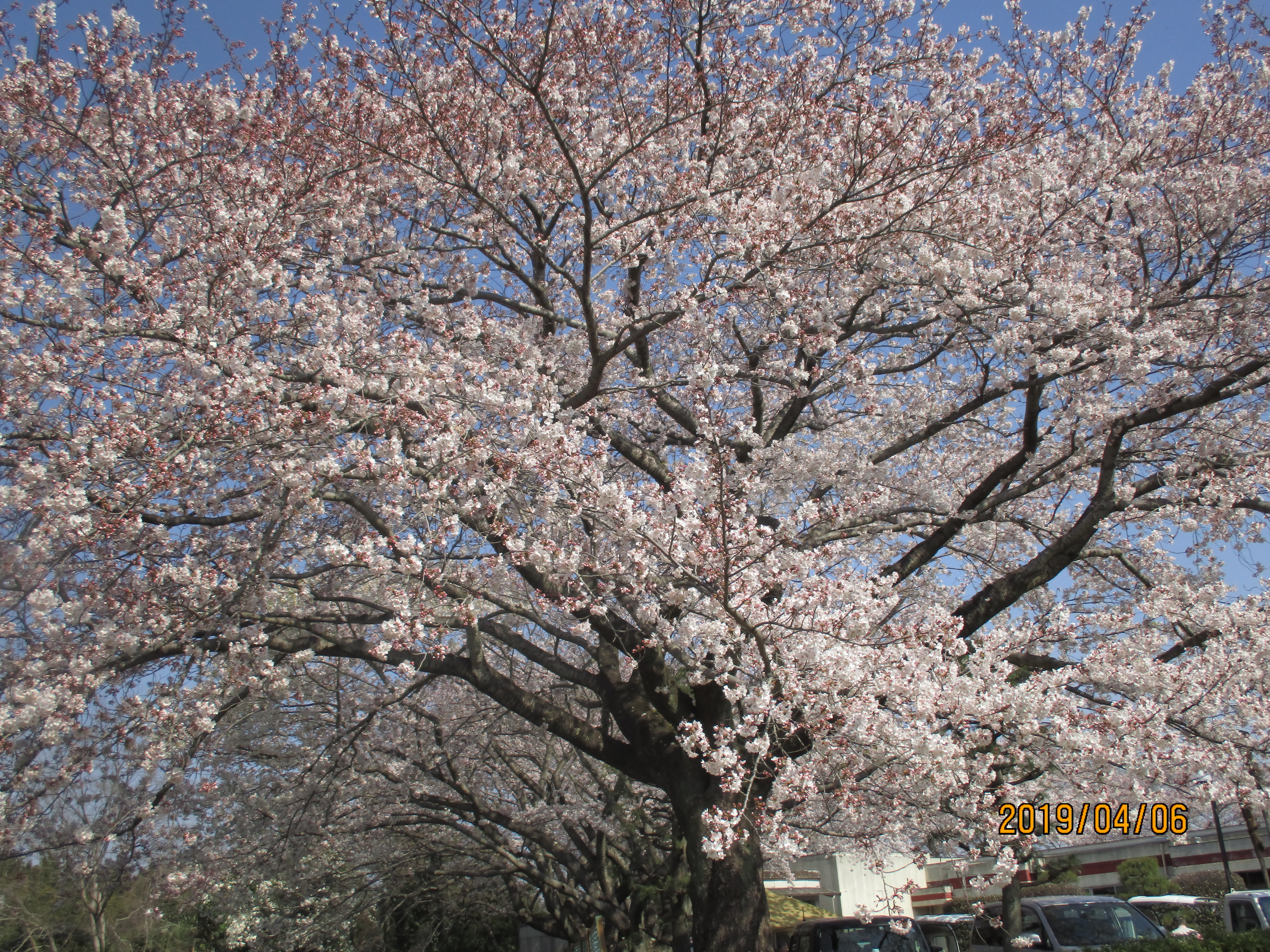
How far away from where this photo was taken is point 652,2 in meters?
7.03

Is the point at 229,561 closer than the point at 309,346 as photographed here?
Yes

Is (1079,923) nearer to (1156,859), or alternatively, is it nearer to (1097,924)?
(1097,924)

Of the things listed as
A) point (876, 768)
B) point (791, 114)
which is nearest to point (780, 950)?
point (876, 768)

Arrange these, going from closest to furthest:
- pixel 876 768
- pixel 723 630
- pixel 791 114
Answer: pixel 723 630
pixel 876 768
pixel 791 114

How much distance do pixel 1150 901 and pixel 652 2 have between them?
49.6ft

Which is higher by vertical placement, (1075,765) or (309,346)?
(309,346)

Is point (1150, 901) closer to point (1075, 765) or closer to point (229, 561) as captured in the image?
point (1075, 765)

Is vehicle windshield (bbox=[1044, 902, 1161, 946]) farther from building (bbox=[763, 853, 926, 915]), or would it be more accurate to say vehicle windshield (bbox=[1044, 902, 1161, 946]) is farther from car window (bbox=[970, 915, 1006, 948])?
building (bbox=[763, 853, 926, 915])

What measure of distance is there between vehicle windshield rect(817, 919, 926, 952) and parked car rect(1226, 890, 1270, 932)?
400cm

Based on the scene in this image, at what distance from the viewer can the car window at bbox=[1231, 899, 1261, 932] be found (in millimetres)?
9281

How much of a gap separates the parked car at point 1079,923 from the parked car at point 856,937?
78 centimetres
